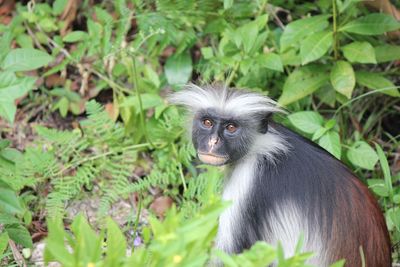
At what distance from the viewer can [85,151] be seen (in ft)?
22.8

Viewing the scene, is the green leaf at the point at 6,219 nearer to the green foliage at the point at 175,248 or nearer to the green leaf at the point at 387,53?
the green foliage at the point at 175,248

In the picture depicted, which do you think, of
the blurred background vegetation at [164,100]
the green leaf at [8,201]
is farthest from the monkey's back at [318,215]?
the green leaf at [8,201]

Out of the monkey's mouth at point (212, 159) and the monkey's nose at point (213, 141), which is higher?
the monkey's nose at point (213, 141)

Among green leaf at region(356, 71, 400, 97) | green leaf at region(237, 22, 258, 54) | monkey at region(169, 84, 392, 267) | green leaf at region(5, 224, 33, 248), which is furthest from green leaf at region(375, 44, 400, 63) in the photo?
green leaf at region(5, 224, 33, 248)

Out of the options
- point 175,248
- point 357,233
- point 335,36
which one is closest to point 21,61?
point 357,233

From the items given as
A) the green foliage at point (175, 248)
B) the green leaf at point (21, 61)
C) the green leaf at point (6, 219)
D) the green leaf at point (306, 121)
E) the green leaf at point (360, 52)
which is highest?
the green foliage at point (175, 248)

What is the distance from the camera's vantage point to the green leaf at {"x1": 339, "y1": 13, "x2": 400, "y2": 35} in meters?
5.70

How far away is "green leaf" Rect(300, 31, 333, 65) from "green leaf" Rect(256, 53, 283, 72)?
230 mm

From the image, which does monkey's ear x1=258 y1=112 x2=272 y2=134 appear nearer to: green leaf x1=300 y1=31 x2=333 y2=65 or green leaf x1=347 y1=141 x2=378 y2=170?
green leaf x1=300 y1=31 x2=333 y2=65

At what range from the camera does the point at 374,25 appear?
5.74 meters

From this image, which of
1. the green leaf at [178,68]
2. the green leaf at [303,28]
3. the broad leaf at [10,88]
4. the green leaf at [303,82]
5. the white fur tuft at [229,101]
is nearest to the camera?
the broad leaf at [10,88]

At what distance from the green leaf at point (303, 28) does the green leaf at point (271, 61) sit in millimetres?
116

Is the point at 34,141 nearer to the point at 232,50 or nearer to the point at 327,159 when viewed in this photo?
the point at 232,50

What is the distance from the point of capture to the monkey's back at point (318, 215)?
178 inches
